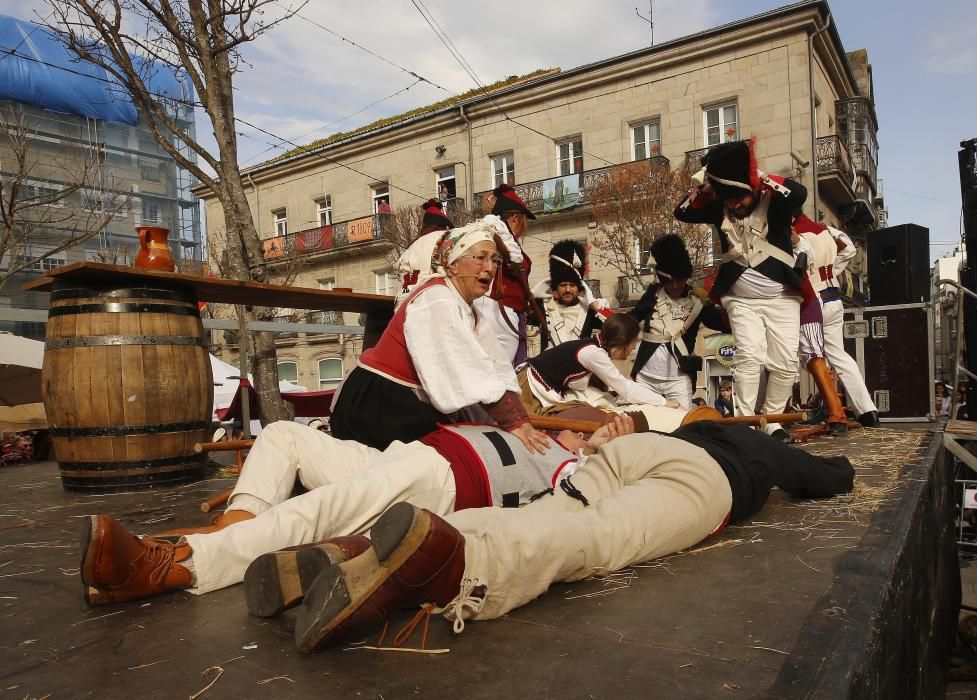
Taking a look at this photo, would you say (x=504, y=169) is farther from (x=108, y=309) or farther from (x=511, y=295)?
(x=108, y=309)

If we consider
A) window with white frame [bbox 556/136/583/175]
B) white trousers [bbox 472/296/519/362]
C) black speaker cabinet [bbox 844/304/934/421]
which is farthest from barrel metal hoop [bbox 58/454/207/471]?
window with white frame [bbox 556/136/583/175]

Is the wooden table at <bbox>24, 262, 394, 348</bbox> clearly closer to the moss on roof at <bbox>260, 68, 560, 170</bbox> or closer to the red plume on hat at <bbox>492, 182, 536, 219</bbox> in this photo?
the red plume on hat at <bbox>492, 182, 536, 219</bbox>

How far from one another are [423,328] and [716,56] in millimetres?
21141

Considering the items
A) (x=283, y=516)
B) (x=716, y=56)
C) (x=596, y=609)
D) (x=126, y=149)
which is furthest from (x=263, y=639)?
(x=126, y=149)

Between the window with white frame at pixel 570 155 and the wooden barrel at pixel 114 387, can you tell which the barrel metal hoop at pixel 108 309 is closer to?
the wooden barrel at pixel 114 387

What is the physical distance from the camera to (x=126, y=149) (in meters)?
44.8

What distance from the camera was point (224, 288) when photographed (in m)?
4.33

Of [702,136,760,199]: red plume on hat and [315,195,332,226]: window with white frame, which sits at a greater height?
[315,195,332,226]: window with white frame

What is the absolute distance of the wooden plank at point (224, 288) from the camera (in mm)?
3658

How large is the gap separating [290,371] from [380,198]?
8.54 metres

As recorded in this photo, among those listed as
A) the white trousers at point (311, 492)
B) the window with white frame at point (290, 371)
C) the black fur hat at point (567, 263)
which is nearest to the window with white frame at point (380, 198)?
the window with white frame at point (290, 371)

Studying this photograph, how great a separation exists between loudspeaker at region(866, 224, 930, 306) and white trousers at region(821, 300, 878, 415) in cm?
253

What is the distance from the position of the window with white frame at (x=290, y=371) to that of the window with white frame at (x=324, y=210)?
6.19m

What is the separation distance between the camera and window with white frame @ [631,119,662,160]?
2206cm
